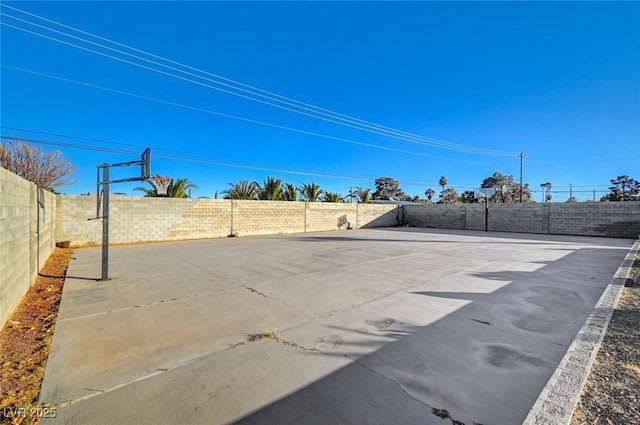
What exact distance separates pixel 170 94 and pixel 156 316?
48.0 ft

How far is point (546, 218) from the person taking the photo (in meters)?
17.1

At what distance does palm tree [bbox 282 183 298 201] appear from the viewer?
18266 millimetres

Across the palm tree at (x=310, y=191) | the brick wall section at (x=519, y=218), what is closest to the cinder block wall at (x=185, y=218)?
the palm tree at (x=310, y=191)

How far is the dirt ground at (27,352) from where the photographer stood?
5.61 feet

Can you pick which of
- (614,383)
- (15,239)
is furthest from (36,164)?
(614,383)

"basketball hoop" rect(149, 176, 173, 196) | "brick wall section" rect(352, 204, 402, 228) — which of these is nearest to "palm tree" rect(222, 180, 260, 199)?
"basketball hoop" rect(149, 176, 173, 196)

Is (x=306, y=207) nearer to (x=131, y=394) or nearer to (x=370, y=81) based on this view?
(x=370, y=81)

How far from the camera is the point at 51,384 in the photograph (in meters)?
1.97

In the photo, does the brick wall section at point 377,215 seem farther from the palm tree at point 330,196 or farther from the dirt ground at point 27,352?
the dirt ground at point 27,352

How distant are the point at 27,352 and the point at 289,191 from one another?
52.9ft

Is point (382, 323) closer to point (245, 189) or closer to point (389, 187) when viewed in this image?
point (245, 189)

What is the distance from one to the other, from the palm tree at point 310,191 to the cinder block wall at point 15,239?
1528cm

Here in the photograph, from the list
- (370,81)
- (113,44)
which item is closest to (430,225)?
(370,81)

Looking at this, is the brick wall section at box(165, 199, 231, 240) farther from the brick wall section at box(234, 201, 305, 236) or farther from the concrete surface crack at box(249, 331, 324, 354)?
the concrete surface crack at box(249, 331, 324, 354)
